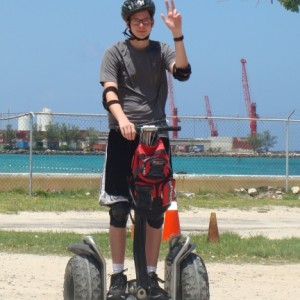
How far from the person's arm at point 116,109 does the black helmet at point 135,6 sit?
0.46m

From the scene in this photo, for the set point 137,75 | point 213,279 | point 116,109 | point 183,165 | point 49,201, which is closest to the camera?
point 116,109

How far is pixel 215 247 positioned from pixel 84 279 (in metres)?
5.03

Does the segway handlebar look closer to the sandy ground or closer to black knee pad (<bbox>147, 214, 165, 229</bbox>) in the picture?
black knee pad (<bbox>147, 214, 165, 229</bbox>)

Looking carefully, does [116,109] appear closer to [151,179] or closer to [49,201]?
[151,179]

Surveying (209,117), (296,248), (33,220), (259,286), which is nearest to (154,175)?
(259,286)

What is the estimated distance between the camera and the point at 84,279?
5820 mm

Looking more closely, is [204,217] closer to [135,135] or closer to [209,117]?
[209,117]

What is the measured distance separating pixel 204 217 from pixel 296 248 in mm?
5464

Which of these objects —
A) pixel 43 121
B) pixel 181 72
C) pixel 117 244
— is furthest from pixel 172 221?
pixel 43 121

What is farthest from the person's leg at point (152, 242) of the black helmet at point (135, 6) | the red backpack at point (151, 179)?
the black helmet at point (135, 6)

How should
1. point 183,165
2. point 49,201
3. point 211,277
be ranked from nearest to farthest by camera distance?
1. point 211,277
2. point 49,201
3. point 183,165

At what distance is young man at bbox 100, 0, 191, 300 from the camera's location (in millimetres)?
5875

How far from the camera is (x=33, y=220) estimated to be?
15.0m

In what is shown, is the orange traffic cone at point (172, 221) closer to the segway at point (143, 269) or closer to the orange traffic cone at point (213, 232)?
the orange traffic cone at point (213, 232)
